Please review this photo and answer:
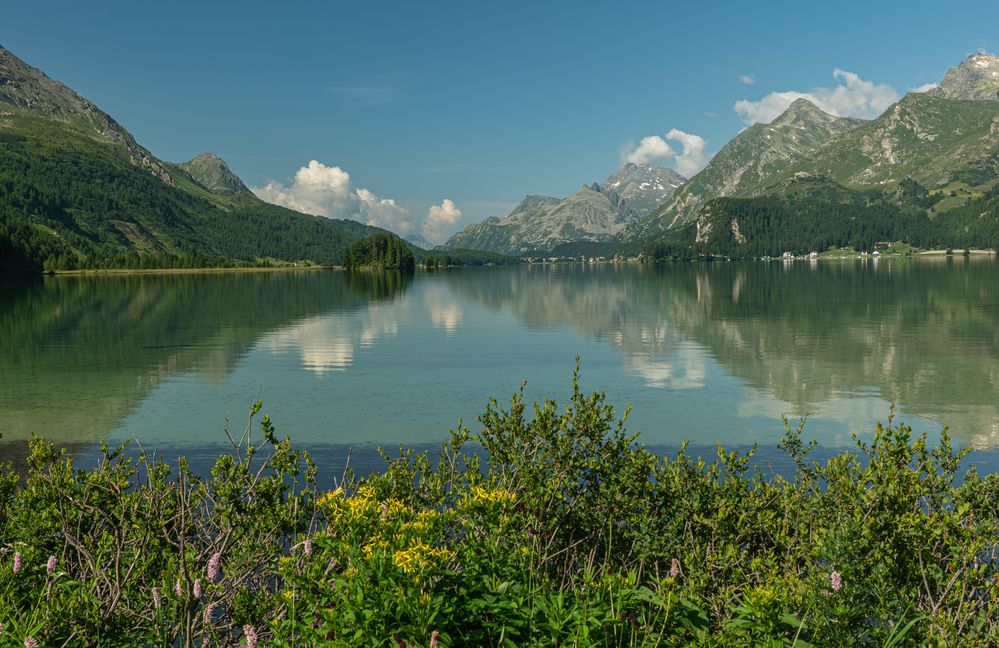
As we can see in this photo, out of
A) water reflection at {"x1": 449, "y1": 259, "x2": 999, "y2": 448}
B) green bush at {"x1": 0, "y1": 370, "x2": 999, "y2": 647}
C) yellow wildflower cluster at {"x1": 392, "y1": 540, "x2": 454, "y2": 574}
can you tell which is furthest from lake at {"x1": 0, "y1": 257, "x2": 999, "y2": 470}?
Answer: yellow wildflower cluster at {"x1": 392, "y1": 540, "x2": 454, "y2": 574}

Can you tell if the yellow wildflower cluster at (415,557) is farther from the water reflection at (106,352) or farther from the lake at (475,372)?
the water reflection at (106,352)

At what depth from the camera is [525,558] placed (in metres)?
9.23

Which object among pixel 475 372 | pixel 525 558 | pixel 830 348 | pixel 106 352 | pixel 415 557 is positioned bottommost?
pixel 475 372

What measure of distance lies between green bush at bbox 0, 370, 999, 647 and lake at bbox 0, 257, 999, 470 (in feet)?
54.7

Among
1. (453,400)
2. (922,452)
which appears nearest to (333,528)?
(922,452)

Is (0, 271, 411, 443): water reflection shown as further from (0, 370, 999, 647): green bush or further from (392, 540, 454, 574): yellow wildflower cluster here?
(392, 540, 454, 574): yellow wildflower cluster

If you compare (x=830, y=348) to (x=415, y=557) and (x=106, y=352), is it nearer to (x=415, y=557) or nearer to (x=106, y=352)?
(x=415, y=557)

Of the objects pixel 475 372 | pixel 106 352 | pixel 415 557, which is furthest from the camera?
pixel 106 352

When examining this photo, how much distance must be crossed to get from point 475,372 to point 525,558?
138ft

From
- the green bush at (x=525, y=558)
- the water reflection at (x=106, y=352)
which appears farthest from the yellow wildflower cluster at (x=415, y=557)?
the water reflection at (x=106, y=352)

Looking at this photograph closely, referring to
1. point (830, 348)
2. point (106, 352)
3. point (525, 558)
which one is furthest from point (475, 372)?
point (525, 558)

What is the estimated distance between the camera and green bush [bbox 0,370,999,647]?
7.30 metres

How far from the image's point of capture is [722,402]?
126ft

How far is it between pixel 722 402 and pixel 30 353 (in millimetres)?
56156
